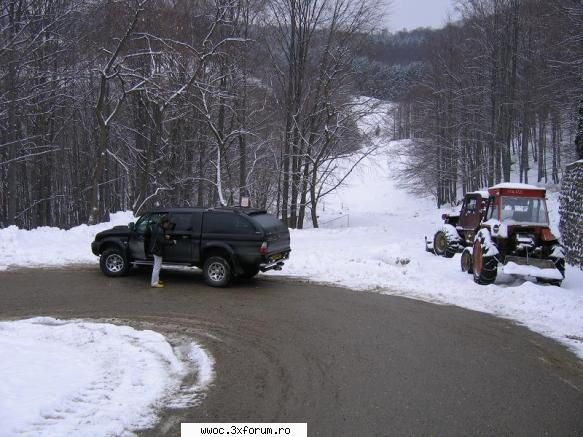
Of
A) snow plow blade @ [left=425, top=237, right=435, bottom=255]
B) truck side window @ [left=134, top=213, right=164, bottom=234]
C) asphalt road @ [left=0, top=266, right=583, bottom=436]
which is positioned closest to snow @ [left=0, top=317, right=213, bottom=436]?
asphalt road @ [left=0, top=266, right=583, bottom=436]

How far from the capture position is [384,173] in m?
84.2

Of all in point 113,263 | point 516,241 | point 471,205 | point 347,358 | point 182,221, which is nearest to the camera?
point 347,358

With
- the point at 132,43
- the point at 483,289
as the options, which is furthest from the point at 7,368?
the point at 132,43

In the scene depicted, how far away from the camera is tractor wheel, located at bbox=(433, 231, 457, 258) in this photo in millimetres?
16969

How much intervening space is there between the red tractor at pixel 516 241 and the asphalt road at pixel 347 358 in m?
2.68

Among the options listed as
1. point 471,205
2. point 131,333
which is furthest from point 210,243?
point 471,205

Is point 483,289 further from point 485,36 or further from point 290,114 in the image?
point 485,36

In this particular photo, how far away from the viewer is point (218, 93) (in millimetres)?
25984

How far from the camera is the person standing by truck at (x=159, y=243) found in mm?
12336

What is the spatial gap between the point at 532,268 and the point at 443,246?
19.2ft

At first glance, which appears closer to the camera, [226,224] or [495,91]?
[226,224]

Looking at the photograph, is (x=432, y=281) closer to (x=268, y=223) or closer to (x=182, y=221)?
(x=268, y=223)

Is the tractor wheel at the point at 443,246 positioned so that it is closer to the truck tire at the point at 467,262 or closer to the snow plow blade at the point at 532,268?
the truck tire at the point at 467,262

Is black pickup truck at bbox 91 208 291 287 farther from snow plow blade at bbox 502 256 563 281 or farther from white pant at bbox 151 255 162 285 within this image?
snow plow blade at bbox 502 256 563 281
